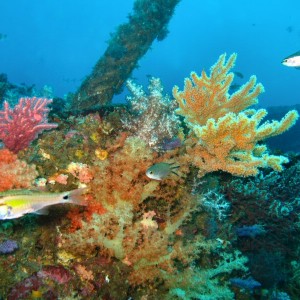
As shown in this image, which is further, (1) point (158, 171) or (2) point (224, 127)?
(2) point (224, 127)

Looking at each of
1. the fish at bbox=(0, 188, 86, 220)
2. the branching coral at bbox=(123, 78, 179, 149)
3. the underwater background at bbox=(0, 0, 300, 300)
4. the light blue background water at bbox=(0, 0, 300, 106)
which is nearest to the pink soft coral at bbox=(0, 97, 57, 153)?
the underwater background at bbox=(0, 0, 300, 300)

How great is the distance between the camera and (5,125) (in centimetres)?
393

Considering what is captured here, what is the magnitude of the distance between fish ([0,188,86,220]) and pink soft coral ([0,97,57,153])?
1.81m

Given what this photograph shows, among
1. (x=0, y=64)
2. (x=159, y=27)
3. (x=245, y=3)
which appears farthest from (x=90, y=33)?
(x=159, y=27)

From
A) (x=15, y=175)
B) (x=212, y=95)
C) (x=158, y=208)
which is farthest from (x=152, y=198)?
(x=212, y=95)

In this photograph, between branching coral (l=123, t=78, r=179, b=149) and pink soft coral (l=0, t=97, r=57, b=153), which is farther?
branching coral (l=123, t=78, r=179, b=149)

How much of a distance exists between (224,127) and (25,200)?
2.48m

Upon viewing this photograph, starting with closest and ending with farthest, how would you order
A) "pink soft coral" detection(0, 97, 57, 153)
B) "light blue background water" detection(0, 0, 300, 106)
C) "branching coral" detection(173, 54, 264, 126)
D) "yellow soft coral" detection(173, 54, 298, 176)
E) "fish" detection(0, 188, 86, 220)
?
"fish" detection(0, 188, 86, 220) → "yellow soft coral" detection(173, 54, 298, 176) → "pink soft coral" detection(0, 97, 57, 153) → "branching coral" detection(173, 54, 264, 126) → "light blue background water" detection(0, 0, 300, 106)

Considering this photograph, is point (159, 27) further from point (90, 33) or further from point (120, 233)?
point (90, 33)

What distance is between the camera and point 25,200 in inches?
92.0

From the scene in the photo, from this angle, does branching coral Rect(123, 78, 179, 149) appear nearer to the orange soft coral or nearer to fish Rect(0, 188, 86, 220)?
the orange soft coral

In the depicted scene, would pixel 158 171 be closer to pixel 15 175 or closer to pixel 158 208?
pixel 158 208

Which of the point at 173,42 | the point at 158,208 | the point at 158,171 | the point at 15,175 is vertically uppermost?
the point at 173,42

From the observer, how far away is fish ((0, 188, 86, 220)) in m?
2.28
